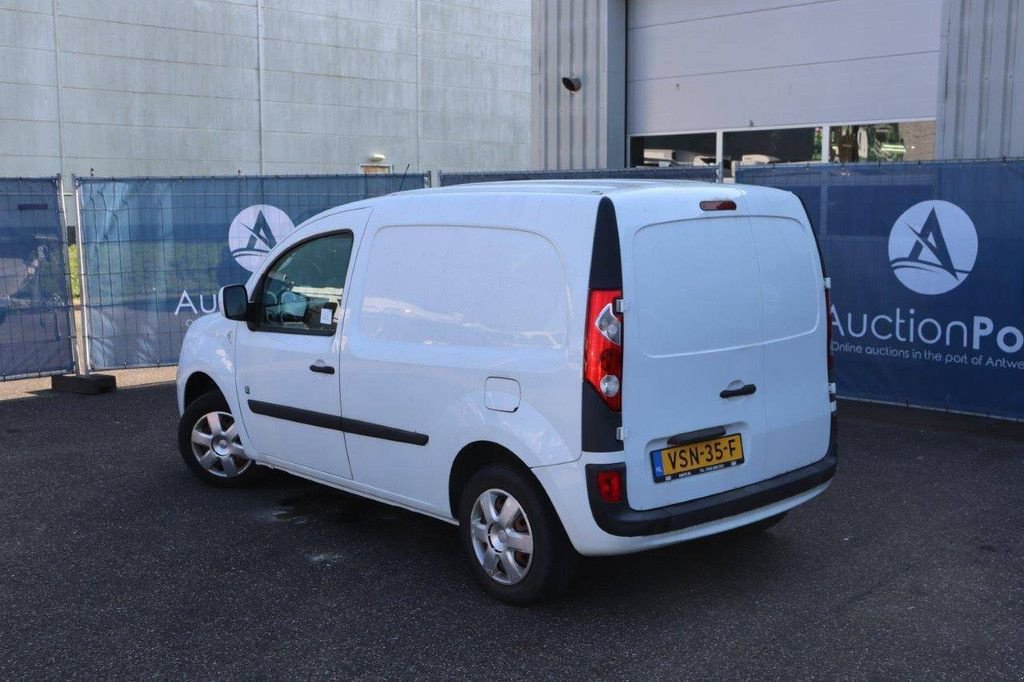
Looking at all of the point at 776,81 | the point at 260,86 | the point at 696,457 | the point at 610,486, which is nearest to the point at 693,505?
the point at 696,457

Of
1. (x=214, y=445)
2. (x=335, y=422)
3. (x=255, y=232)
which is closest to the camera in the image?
(x=335, y=422)

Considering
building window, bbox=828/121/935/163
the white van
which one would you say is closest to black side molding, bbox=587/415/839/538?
the white van

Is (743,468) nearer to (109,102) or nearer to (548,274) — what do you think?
(548,274)

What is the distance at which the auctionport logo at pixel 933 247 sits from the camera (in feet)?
27.3

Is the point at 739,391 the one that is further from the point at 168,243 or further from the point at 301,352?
the point at 168,243

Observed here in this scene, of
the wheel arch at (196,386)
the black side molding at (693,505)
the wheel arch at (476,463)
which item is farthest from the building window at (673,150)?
the wheel arch at (476,463)

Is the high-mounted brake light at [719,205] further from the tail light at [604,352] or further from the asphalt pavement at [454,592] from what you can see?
the asphalt pavement at [454,592]

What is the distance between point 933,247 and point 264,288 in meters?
5.25

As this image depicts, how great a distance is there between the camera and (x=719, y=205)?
4.89 meters

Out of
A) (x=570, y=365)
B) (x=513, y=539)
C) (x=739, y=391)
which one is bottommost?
(x=513, y=539)

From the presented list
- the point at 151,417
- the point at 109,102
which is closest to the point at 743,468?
the point at 151,417

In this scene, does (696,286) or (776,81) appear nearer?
(696,286)

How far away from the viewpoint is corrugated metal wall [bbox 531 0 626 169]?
13500mm

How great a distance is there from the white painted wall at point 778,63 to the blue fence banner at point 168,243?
3833mm
